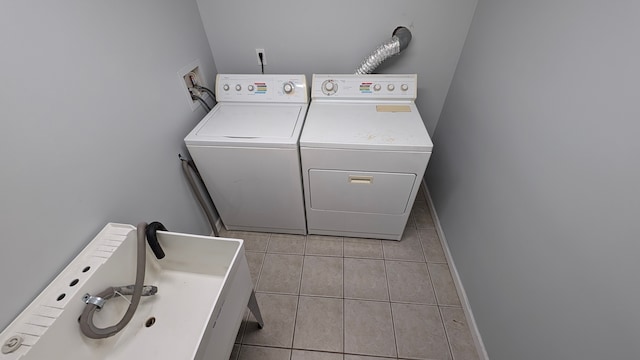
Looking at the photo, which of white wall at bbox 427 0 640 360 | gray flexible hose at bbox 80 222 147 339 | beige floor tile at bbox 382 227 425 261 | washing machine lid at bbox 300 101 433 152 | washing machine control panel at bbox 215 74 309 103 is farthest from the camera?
beige floor tile at bbox 382 227 425 261

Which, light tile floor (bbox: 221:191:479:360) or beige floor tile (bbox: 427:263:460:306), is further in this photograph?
beige floor tile (bbox: 427:263:460:306)

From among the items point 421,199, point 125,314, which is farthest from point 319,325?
point 421,199

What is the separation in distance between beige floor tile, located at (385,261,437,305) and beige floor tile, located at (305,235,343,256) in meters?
0.34

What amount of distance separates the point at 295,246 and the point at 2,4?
1.61 metres

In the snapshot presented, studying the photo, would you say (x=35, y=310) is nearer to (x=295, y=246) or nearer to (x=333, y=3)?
(x=295, y=246)

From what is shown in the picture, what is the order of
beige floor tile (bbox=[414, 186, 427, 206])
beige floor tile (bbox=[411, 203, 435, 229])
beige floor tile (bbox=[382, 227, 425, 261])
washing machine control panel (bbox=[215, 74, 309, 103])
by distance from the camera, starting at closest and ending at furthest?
1. washing machine control panel (bbox=[215, 74, 309, 103])
2. beige floor tile (bbox=[382, 227, 425, 261])
3. beige floor tile (bbox=[411, 203, 435, 229])
4. beige floor tile (bbox=[414, 186, 427, 206])

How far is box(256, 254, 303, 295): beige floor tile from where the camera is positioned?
157cm

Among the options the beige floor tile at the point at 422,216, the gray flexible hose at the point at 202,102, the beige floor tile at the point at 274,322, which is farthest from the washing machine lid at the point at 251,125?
the beige floor tile at the point at 422,216

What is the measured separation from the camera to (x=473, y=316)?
1362 mm

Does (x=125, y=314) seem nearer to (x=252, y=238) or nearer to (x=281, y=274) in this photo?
(x=281, y=274)

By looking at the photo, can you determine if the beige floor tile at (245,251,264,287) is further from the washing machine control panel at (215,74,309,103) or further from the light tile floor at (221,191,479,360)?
the washing machine control panel at (215,74,309,103)

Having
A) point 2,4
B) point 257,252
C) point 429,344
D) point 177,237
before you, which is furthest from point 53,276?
point 429,344

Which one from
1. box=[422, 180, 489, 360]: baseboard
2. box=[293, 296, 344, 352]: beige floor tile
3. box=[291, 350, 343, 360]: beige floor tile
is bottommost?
box=[293, 296, 344, 352]: beige floor tile

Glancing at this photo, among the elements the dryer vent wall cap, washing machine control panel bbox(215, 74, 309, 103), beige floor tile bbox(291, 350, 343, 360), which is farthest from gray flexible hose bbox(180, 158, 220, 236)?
the dryer vent wall cap
